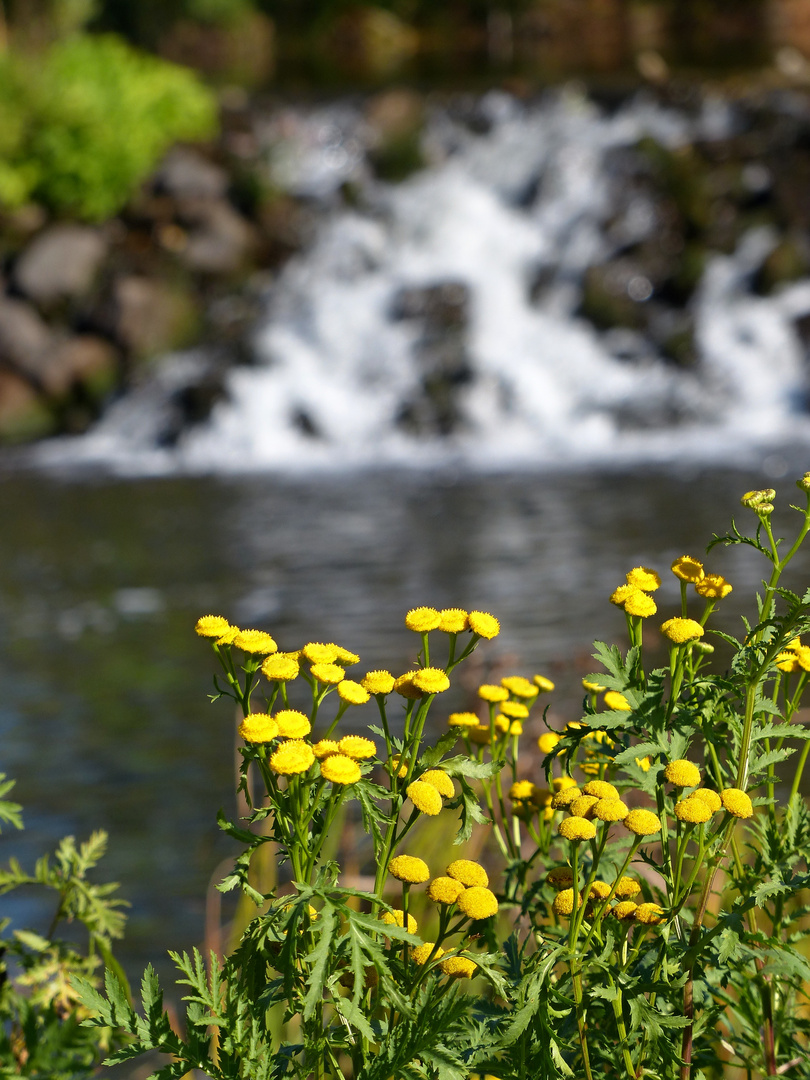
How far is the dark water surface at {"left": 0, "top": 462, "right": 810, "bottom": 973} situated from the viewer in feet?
12.7

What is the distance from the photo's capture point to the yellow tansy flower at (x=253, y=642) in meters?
1.14

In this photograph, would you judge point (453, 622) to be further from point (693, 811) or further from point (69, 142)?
point (69, 142)

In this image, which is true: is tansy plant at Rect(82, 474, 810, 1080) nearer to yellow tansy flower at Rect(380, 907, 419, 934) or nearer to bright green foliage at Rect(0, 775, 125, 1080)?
yellow tansy flower at Rect(380, 907, 419, 934)

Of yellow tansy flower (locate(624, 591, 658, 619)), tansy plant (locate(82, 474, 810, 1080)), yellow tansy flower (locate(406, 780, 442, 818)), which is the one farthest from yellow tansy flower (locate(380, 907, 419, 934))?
yellow tansy flower (locate(624, 591, 658, 619))

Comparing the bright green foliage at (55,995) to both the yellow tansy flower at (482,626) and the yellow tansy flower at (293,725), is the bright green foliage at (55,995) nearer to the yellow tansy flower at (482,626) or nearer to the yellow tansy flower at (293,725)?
the yellow tansy flower at (293,725)

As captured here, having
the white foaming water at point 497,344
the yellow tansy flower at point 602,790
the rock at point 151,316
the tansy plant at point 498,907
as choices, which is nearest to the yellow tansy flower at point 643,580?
the tansy plant at point 498,907

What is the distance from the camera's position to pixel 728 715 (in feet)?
4.02

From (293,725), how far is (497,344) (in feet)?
36.8

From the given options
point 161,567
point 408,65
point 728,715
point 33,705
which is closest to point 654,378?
point 161,567

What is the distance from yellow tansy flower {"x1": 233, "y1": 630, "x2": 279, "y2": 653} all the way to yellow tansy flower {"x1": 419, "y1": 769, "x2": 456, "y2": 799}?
0.20 meters

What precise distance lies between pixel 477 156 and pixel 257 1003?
14.6 meters

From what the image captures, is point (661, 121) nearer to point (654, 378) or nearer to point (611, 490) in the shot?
point (654, 378)

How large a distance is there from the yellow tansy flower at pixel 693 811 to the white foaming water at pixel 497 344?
8794mm

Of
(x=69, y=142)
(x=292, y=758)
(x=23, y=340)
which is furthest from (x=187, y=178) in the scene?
(x=292, y=758)
